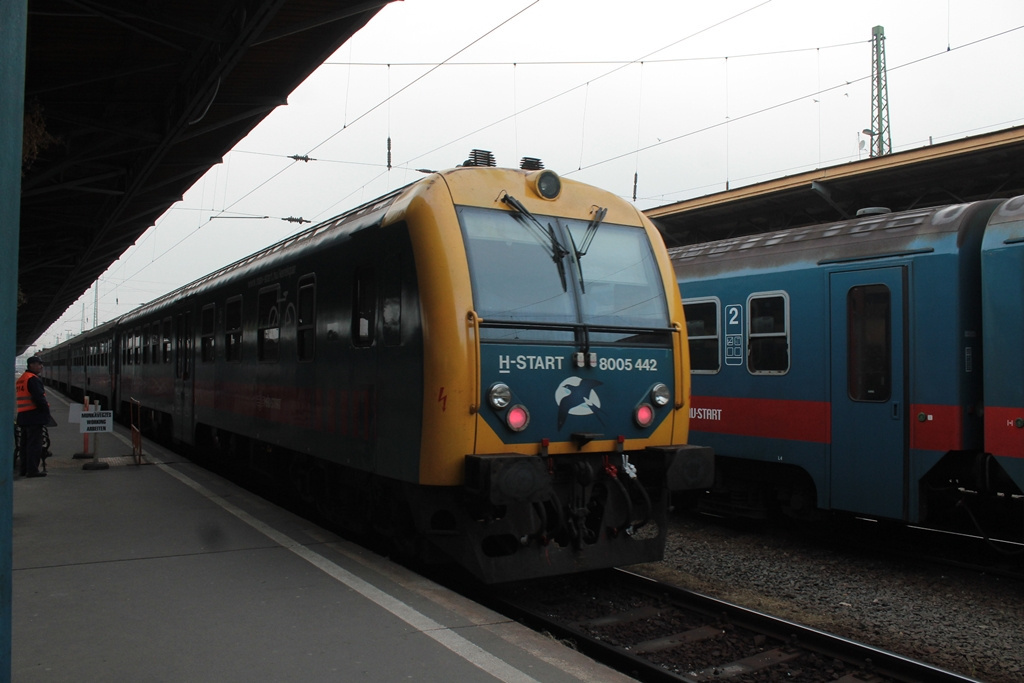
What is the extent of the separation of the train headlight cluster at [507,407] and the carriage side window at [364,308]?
125 cm

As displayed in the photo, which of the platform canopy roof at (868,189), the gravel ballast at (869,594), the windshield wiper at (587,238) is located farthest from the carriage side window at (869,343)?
the platform canopy roof at (868,189)

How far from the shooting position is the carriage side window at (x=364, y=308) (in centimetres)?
606

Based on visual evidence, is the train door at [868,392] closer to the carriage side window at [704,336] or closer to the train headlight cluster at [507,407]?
the carriage side window at [704,336]

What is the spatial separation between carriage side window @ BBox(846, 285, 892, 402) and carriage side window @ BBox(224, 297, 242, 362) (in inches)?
265

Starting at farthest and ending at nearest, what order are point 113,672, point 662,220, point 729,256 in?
1. point 662,220
2. point 729,256
3. point 113,672

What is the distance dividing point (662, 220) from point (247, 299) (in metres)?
9.26

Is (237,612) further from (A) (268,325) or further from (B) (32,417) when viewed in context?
(B) (32,417)

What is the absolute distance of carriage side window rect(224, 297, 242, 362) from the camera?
9.74 metres

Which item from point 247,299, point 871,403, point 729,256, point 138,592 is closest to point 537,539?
point 138,592

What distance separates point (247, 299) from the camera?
9398 millimetres

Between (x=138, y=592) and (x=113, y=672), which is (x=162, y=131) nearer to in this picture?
(x=138, y=592)

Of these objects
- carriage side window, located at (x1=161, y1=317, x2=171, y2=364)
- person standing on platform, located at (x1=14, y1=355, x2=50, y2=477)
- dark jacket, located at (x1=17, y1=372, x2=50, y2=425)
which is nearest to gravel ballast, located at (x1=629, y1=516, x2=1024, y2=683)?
person standing on platform, located at (x1=14, y1=355, x2=50, y2=477)

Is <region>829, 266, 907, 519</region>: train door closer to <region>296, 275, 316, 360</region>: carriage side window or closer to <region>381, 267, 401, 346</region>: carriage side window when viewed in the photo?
<region>381, 267, 401, 346</region>: carriage side window

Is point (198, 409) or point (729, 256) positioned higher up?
point (729, 256)
